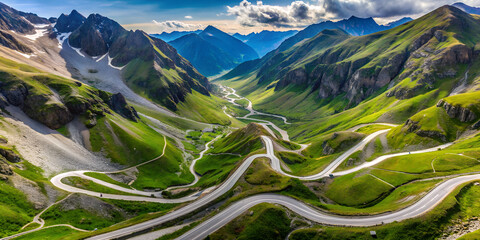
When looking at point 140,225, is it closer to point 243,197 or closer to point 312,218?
point 243,197

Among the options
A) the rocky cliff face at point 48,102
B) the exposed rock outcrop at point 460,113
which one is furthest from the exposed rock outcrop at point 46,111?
the exposed rock outcrop at point 460,113

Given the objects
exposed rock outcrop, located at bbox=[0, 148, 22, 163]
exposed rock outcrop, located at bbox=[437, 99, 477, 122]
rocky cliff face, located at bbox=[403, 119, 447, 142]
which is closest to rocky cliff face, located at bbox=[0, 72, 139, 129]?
exposed rock outcrop, located at bbox=[0, 148, 22, 163]

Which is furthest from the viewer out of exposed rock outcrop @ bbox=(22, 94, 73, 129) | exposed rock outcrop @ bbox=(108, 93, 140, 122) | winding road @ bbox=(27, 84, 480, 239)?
exposed rock outcrop @ bbox=(108, 93, 140, 122)

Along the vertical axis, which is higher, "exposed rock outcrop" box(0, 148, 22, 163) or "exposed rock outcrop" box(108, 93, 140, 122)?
"exposed rock outcrop" box(108, 93, 140, 122)

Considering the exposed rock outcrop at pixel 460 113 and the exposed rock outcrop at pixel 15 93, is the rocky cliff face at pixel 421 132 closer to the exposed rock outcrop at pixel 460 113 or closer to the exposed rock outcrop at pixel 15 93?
the exposed rock outcrop at pixel 460 113

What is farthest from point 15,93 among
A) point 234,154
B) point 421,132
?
point 421,132

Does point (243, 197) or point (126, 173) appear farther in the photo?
point (126, 173)

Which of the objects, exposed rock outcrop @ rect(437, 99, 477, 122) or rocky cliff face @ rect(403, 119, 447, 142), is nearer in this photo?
rocky cliff face @ rect(403, 119, 447, 142)

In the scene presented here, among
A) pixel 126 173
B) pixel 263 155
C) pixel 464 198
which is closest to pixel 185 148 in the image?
pixel 126 173

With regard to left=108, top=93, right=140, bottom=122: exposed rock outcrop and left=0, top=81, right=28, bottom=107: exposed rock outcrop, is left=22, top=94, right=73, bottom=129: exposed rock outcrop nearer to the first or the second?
left=0, top=81, right=28, bottom=107: exposed rock outcrop

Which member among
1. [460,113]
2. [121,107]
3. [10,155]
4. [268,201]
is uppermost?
[121,107]

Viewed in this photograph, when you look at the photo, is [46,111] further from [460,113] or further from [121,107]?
[460,113]
